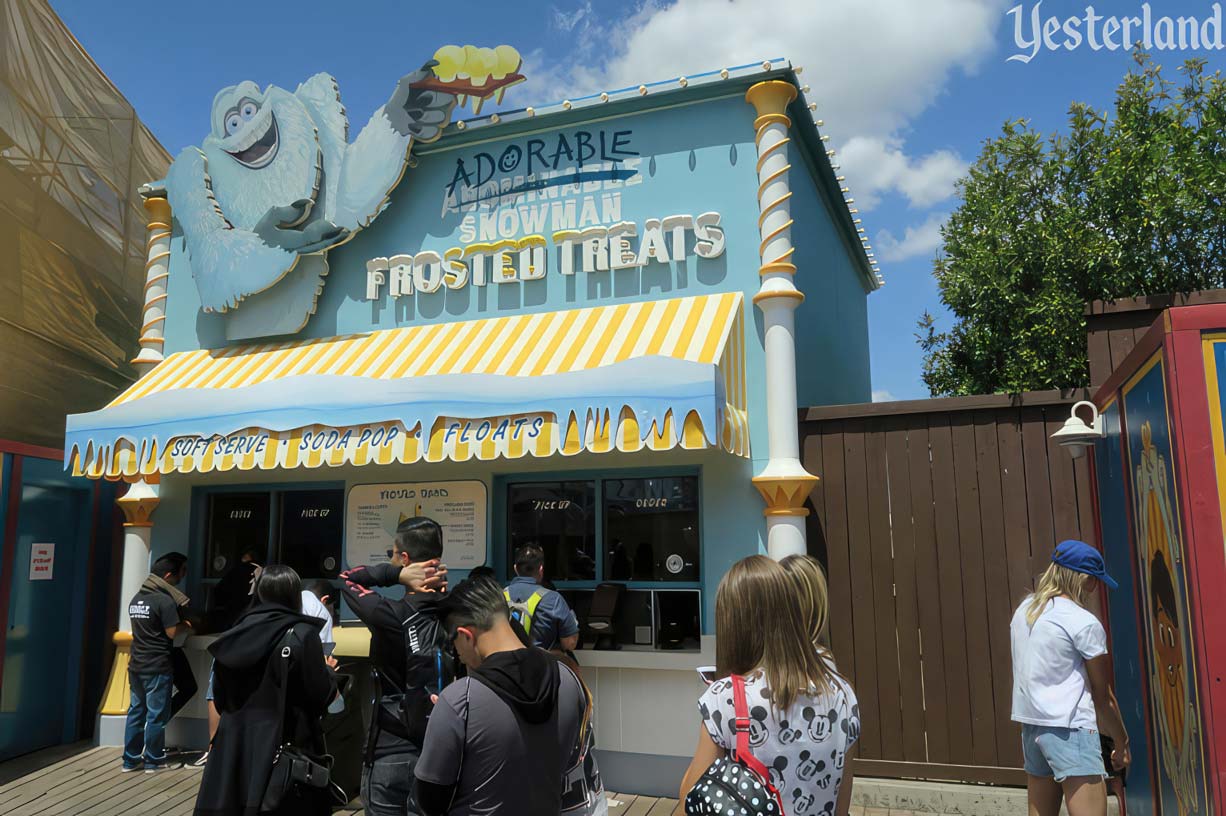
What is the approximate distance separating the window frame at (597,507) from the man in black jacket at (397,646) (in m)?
2.93

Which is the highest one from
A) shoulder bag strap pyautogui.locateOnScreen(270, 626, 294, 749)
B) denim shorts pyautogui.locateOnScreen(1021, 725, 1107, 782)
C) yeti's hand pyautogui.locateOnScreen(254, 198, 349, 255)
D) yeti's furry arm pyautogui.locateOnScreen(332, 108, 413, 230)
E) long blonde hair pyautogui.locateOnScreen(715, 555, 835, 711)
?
yeti's furry arm pyautogui.locateOnScreen(332, 108, 413, 230)

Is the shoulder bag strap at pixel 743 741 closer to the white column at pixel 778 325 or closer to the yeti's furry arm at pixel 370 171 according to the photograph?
the white column at pixel 778 325

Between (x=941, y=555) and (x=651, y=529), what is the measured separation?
2.08m

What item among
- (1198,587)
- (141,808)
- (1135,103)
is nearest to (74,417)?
(141,808)

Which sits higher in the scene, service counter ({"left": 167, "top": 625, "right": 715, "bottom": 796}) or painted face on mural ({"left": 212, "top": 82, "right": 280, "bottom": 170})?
painted face on mural ({"left": 212, "top": 82, "right": 280, "bottom": 170})

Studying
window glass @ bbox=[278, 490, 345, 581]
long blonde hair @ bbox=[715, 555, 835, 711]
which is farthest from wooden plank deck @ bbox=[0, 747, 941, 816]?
long blonde hair @ bbox=[715, 555, 835, 711]

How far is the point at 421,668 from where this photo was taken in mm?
3352

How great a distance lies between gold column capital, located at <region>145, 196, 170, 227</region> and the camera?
8.19 metres

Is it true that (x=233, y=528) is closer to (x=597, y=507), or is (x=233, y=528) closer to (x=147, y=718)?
(x=147, y=718)

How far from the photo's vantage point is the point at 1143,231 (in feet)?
34.0

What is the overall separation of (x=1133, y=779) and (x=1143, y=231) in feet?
26.8

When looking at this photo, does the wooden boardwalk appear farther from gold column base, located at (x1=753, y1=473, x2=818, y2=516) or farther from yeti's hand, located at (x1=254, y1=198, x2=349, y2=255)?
yeti's hand, located at (x1=254, y1=198, x2=349, y2=255)

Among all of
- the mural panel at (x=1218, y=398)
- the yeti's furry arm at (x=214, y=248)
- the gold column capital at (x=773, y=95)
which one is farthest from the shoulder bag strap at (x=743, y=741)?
the yeti's furry arm at (x=214, y=248)

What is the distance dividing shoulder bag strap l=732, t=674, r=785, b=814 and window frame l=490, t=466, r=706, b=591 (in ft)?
13.0
